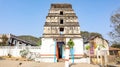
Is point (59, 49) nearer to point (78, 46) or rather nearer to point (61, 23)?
point (78, 46)

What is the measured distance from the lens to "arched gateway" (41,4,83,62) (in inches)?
1156

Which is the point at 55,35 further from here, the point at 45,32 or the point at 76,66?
the point at 76,66

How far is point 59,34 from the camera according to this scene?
98.3ft

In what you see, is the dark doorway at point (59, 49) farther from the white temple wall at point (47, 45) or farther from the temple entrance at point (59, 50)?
the white temple wall at point (47, 45)

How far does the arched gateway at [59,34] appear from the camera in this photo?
29359 mm

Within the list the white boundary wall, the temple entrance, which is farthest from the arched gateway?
the white boundary wall

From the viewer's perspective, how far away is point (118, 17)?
27797mm

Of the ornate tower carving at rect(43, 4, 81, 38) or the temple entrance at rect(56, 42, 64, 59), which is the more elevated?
the ornate tower carving at rect(43, 4, 81, 38)

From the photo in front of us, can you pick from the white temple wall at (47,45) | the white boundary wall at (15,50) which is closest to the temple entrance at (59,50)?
the white temple wall at (47,45)

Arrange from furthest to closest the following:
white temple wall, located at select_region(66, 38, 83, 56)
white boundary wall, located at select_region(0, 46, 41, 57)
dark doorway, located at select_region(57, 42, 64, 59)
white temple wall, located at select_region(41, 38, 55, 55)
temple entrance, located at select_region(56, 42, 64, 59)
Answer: white boundary wall, located at select_region(0, 46, 41, 57) → dark doorway, located at select_region(57, 42, 64, 59) → temple entrance, located at select_region(56, 42, 64, 59) → white temple wall, located at select_region(41, 38, 55, 55) → white temple wall, located at select_region(66, 38, 83, 56)

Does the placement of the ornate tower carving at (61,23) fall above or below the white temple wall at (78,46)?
above

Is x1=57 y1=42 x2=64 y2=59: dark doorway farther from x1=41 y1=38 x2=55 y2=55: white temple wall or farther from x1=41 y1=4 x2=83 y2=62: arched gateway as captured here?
x1=41 y1=38 x2=55 y2=55: white temple wall

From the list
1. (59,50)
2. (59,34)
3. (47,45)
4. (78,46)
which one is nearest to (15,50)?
(47,45)

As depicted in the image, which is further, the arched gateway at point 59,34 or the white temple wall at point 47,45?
the white temple wall at point 47,45
